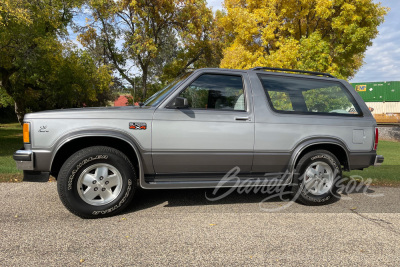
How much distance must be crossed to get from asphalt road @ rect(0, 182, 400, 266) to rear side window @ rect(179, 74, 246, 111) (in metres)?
1.48

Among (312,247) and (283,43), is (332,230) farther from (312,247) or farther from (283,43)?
(283,43)

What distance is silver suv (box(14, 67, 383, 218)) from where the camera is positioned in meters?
3.58

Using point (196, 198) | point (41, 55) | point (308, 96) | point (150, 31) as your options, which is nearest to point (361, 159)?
point (308, 96)

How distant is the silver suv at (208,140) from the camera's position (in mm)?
3580

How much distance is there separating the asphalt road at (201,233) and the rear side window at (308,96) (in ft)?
4.84

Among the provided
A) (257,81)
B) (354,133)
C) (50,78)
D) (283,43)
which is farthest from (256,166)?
(50,78)

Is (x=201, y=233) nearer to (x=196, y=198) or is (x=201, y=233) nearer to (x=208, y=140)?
(x=208, y=140)

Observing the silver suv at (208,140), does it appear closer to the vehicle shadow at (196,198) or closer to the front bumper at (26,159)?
the front bumper at (26,159)

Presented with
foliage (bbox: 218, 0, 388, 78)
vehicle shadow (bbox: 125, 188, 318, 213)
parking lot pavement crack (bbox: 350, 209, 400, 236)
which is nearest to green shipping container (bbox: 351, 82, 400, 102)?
foliage (bbox: 218, 0, 388, 78)

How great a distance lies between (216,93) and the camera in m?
4.16

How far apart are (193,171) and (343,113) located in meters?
2.59

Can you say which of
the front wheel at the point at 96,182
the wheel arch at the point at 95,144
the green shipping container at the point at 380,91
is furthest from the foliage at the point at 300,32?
the green shipping container at the point at 380,91

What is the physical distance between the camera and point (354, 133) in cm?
448

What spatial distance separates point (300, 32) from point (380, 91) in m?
26.7
